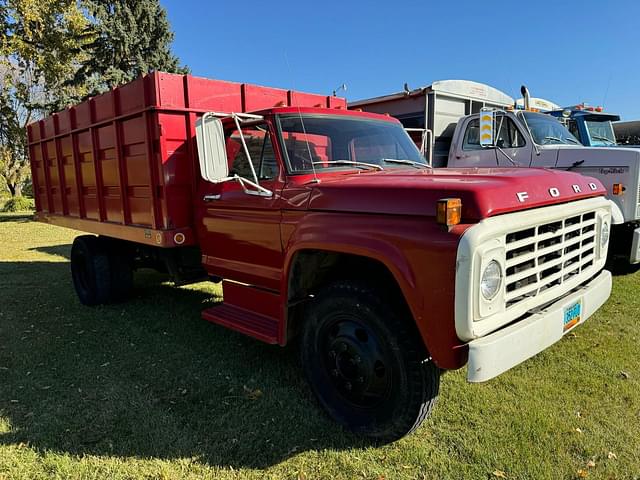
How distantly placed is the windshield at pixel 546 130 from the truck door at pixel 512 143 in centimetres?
18

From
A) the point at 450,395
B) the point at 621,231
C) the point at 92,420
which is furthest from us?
the point at 621,231

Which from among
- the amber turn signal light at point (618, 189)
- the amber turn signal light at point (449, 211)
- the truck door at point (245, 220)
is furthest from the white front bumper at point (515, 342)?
the amber turn signal light at point (618, 189)

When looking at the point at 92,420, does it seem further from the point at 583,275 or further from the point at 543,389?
the point at 583,275

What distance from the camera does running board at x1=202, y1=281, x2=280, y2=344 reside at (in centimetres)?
358

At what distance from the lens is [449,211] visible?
238cm

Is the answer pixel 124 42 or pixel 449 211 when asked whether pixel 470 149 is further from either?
pixel 124 42

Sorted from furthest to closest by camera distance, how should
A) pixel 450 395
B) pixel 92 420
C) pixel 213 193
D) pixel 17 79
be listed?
pixel 17 79 < pixel 213 193 < pixel 450 395 < pixel 92 420

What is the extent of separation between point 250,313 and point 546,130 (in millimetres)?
5457

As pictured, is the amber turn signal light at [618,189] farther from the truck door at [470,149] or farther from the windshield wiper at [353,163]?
the windshield wiper at [353,163]

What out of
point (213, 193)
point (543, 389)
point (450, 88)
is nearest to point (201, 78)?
point (213, 193)

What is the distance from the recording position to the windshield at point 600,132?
816 cm

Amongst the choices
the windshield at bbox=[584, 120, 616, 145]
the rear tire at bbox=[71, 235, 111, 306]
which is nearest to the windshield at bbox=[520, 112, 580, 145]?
the windshield at bbox=[584, 120, 616, 145]

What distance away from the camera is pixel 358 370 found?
304 centimetres

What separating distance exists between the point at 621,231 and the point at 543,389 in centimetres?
326
